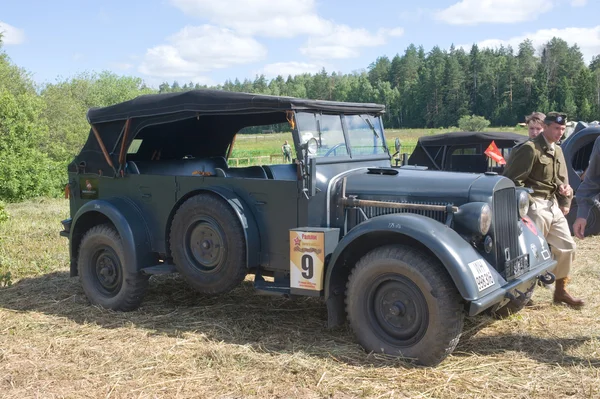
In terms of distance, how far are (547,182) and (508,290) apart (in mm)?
1776

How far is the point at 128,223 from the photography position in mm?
5707

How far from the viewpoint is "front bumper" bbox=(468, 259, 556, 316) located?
153 inches

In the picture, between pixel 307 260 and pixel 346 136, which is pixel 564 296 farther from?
pixel 307 260

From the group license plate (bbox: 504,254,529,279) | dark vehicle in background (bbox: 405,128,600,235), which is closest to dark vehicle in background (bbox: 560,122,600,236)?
dark vehicle in background (bbox: 405,128,600,235)

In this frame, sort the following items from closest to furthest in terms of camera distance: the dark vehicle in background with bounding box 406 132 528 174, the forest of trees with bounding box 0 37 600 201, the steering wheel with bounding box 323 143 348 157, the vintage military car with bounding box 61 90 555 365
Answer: the vintage military car with bounding box 61 90 555 365 < the steering wheel with bounding box 323 143 348 157 < the dark vehicle in background with bounding box 406 132 528 174 < the forest of trees with bounding box 0 37 600 201

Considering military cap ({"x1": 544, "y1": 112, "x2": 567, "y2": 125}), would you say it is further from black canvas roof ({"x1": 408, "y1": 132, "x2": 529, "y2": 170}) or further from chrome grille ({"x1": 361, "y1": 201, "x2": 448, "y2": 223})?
black canvas roof ({"x1": 408, "y1": 132, "x2": 529, "y2": 170})

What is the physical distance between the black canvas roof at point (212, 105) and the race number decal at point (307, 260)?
1095 millimetres

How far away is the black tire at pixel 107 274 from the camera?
5734 millimetres

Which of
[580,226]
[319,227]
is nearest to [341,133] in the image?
[319,227]

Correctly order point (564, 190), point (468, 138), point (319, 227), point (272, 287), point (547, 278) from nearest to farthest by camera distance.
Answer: point (319, 227), point (272, 287), point (547, 278), point (564, 190), point (468, 138)

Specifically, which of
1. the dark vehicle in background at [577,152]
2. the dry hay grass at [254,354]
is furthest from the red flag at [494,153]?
the dry hay grass at [254,354]

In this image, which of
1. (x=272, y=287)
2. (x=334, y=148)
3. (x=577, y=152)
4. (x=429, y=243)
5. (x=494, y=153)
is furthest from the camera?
(x=494, y=153)

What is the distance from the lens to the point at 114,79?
185 ft

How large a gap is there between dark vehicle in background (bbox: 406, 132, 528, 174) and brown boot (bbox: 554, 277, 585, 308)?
813 cm
